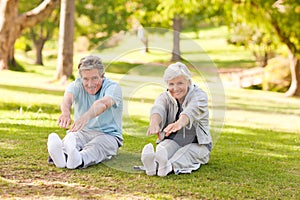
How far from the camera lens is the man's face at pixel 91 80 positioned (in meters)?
5.20

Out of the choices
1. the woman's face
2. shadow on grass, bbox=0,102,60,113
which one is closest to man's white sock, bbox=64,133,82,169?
the woman's face

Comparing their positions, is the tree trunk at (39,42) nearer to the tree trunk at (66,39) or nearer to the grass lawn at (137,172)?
the tree trunk at (66,39)

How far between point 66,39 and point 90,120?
32.7 ft

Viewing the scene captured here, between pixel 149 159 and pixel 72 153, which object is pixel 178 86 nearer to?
pixel 149 159

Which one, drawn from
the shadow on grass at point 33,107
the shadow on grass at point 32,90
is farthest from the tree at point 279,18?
the shadow on grass at point 33,107

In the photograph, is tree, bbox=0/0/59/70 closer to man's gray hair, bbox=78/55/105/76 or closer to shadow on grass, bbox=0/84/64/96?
shadow on grass, bbox=0/84/64/96

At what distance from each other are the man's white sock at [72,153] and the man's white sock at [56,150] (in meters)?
0.05

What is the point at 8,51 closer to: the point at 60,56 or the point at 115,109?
the point at 60,56

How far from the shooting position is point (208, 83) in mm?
5250

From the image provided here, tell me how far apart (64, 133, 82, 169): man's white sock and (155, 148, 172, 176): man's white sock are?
651mm

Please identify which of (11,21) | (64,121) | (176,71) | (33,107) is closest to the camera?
(64,121)

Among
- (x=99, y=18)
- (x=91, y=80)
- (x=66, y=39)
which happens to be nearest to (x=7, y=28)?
(x=66, y=39)

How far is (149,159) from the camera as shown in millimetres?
4730

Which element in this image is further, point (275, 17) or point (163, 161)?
point (275, 17)
